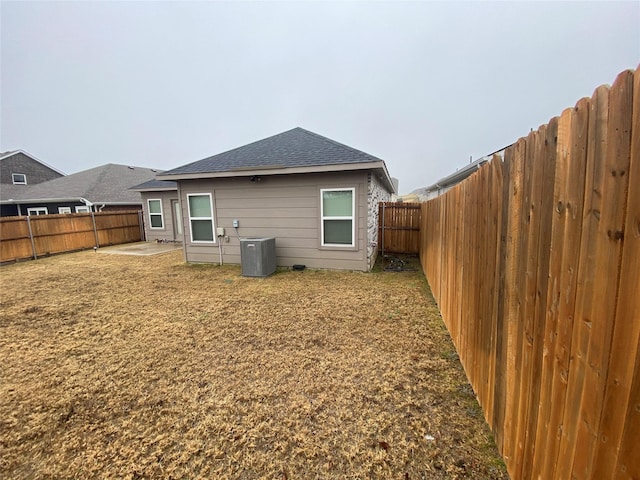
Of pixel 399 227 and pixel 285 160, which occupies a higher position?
pixel 285 160

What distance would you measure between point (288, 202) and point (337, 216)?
1375 mm

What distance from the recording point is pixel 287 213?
718 centimetres

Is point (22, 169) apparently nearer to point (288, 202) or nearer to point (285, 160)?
point (285, 160)

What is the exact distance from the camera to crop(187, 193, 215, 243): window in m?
7.88

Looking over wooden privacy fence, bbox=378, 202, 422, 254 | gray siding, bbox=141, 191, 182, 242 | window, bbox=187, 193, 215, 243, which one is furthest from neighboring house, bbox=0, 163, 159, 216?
wooden privacy fence, bbox=378, 202, 422, 254

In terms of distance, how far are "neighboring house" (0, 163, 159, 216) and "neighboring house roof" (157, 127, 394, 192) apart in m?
10.6

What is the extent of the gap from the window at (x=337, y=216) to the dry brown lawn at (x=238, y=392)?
6.90 ft

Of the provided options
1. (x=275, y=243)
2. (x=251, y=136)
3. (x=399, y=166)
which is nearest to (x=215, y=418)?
(x=275, y=243)

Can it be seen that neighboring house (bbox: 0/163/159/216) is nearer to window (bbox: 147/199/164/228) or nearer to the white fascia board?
window (bbox: 147/199/164/228)

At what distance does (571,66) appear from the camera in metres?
10.8

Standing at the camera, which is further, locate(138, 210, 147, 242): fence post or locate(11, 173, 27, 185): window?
locate(11, 173, 27, 185): window

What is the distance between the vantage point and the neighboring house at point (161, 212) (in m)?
12.8

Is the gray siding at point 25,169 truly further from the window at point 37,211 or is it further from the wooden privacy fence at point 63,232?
the wooden privacy fence at point 63,232

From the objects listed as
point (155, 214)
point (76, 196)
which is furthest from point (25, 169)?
point (155, 214)
